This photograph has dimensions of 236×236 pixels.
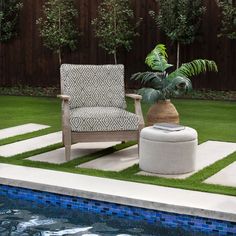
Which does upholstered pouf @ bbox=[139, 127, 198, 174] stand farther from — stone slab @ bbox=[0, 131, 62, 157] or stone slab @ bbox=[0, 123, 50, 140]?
stone slab @ bbox=[0, 123, 50, 140]

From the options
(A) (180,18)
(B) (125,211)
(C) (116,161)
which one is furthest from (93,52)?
(B) (125,211)

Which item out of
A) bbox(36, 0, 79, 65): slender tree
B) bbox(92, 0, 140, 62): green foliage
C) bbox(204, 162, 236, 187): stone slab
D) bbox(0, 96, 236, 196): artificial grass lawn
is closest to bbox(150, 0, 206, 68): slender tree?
bbox(92, 0, 140, 62): green foliage

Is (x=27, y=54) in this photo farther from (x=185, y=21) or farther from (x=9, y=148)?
(x=9, y=148)

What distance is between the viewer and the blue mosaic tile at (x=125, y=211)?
15.4 feet

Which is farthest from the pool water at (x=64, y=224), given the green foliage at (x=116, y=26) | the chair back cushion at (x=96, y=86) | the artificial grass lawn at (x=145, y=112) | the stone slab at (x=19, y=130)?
the green foliage at (x=116, y=26)

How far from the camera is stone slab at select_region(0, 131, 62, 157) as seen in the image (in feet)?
23.0

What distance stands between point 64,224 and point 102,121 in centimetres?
176

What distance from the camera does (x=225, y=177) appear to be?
5.82 m

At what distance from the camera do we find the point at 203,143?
7406mm

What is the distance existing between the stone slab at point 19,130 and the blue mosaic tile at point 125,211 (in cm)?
237

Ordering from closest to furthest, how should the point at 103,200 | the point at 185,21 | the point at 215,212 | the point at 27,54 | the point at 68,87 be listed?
1. the point at 215,212
2. the point at 103,200
3. the point at 68,87
4. the point at 185,21
5. the point at 27,54

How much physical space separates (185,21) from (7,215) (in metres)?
7.46

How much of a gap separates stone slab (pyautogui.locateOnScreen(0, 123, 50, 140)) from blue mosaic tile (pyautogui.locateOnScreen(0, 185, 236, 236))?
2.37 meters

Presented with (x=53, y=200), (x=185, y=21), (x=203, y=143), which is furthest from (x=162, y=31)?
(x=53, y=200)
